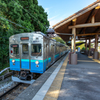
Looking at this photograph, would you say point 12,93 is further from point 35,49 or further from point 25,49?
point 35,49

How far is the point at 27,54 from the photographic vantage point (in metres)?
5.12

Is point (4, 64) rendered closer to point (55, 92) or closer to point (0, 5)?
point (0, 5)

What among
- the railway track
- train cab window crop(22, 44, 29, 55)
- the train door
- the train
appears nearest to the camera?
the railway track

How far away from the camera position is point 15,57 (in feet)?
17.4

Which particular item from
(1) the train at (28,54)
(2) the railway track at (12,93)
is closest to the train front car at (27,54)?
(1) the train at (28,54)

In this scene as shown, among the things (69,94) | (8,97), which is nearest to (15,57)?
(8,97)

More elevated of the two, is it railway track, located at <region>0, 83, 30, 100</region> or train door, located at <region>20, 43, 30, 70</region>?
train door, located at <region>20, 43, 30, 70</region>

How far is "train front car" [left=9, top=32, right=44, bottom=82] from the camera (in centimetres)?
488

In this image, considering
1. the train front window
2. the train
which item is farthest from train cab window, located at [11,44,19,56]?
the train front window

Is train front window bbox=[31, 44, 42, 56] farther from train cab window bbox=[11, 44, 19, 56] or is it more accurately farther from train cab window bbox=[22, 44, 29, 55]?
train cab window bbox=[11, 44, 19, 56]

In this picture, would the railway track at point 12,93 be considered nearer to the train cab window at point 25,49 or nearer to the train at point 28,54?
the train at point 28,54

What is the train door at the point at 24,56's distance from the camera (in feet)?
16.7

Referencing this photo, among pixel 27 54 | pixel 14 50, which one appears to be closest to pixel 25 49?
pixel 27 54

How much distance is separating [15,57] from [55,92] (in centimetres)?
372
